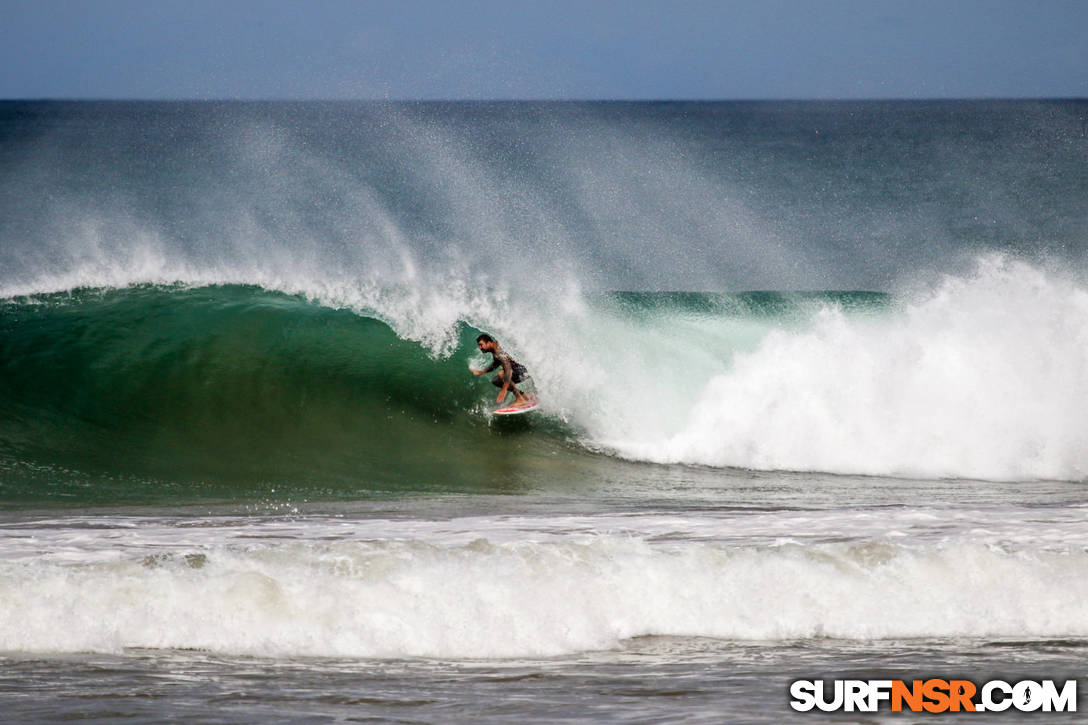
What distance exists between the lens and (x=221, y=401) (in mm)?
11188

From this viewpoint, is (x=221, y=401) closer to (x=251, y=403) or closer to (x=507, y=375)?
(x=251, y=403)

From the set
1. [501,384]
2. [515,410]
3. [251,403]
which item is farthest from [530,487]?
[251,403]

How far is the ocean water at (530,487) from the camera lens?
523 cm

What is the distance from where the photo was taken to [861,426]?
1066 centimetres

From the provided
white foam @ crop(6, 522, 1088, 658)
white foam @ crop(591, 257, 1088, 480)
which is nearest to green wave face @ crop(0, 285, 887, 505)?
white foam @ crop(591, 257, 1088, 480)

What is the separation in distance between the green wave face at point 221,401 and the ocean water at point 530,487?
0.04 m

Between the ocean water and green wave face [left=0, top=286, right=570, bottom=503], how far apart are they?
41 millimetres

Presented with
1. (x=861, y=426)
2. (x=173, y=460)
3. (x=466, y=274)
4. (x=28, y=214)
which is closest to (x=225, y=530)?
(x=173, y=460)

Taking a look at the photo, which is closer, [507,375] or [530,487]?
[530,487]

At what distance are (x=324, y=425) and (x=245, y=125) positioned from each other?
60474 mm

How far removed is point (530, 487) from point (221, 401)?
387cm

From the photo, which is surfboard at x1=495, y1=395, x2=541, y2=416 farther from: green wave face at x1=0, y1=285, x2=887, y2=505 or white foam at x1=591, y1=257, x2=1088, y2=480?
white foam at x1=591, y1=257, x2=1088, y2=480

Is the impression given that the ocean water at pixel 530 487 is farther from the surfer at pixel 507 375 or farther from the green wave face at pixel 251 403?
the surfer at pixel 507 375

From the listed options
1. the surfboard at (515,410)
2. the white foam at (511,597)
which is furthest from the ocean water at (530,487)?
the surfboard at (515,410)
